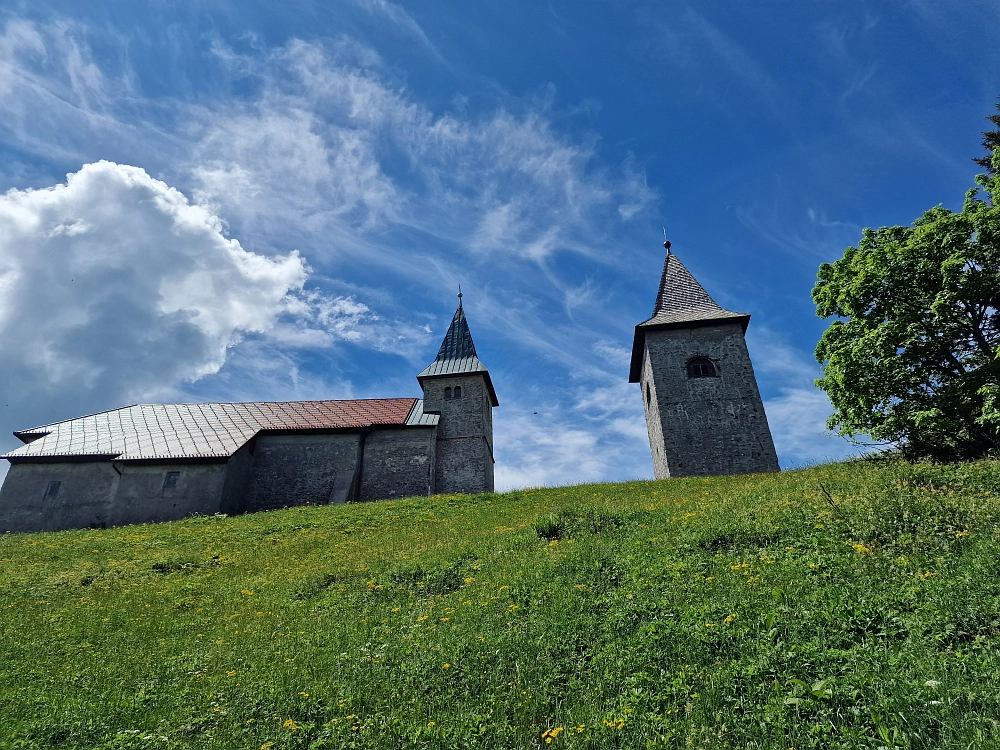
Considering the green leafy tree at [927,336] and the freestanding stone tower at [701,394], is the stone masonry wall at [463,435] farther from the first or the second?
the green leafy tree at [927,336]

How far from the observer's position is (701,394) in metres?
25.9

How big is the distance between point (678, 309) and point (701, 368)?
406 centimetres

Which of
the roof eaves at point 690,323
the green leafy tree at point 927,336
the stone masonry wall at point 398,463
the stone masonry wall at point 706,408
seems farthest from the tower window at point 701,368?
the stone masonry wall at point 398,463

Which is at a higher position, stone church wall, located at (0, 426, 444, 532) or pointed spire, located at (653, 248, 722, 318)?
pointed spire, located at (653, 248, 722, 318)

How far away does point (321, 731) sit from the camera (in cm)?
616

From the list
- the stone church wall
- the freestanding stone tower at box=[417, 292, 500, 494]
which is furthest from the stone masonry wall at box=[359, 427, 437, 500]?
the freestanding stone tower at box=[417, 292, 500, 494]

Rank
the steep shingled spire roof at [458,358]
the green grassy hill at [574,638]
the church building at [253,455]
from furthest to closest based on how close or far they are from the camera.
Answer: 1. the steep shingled spire roof at [458,358]
2. the church building at [253,455]
3. the green grassy hill at [574,638]

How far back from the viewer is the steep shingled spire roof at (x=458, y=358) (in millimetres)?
33750

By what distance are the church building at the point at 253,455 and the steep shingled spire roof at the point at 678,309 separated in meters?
9.53

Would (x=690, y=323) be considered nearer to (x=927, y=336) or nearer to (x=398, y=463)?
→ (x=927, y=336)

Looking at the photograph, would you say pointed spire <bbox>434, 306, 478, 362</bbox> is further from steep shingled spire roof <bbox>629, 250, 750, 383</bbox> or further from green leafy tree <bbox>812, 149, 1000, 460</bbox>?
green leafy tree <bbox>812, 149, 1000, 460</bbox>

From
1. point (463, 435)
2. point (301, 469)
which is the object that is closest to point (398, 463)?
point (463, 435)

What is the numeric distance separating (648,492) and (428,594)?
1006 centimetres

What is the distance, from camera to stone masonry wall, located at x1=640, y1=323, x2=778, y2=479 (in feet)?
80.4
